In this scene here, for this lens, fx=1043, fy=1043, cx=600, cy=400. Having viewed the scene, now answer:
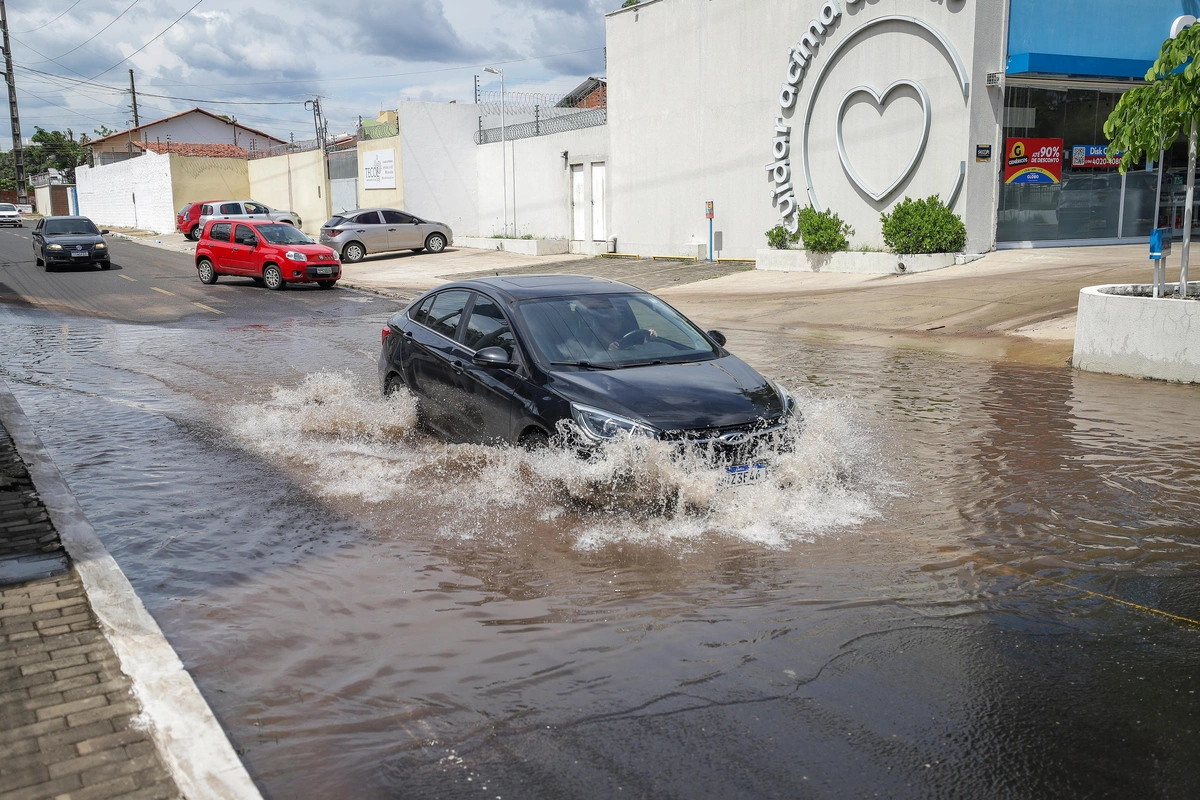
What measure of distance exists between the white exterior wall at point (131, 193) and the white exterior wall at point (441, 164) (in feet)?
87.6

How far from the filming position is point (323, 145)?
46.2 metres

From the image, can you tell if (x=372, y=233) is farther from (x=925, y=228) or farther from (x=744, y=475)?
(x=744, y=475)

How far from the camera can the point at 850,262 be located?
22062mm

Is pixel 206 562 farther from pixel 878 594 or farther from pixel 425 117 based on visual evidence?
pixel 425 117

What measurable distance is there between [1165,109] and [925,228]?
9417mm

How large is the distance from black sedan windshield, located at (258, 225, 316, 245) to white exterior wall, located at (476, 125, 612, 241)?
9794 millimetres

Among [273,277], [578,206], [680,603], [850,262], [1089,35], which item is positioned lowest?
[680,603]

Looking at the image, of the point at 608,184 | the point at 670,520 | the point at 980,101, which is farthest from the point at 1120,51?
the point at 670,520

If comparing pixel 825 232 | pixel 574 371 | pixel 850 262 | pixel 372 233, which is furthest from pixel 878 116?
pixel 372 233

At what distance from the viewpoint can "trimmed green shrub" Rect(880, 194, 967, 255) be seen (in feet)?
67.2

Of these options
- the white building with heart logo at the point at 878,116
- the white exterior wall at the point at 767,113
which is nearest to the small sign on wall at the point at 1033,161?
the white building with heart logo at the point at 878,116

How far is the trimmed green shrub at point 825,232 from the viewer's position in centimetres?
2262

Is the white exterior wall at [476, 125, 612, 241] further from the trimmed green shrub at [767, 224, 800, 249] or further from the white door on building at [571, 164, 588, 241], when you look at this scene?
the trimmed green shrub at [767, 224, 800, 249]

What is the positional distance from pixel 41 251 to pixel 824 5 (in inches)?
921
